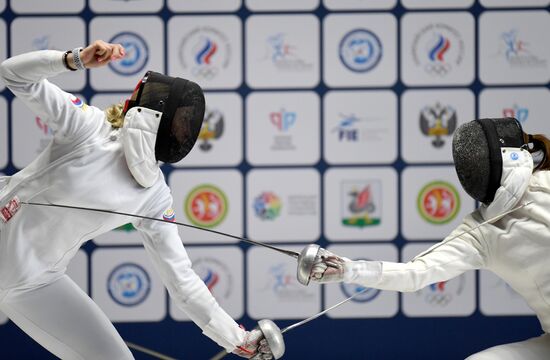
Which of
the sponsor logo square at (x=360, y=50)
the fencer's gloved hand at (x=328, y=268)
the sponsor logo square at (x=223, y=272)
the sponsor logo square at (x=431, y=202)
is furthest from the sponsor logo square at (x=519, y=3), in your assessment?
the fencer's gloved hand at (x=328, y=268)

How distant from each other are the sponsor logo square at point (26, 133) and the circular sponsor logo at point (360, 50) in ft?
4.28

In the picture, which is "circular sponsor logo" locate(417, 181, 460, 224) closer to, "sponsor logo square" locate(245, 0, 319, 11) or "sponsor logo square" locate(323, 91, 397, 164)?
"sponsor logo square" locate(323, 91, 397, 164)

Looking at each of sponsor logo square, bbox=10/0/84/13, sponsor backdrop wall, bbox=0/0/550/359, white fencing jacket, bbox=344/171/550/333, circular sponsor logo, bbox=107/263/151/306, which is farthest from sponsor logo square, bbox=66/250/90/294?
white fencing jacket, bbox=344/171/550/333

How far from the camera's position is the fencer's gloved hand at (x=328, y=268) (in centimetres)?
182

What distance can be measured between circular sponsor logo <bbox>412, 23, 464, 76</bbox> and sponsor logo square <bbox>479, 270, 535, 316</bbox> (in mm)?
941

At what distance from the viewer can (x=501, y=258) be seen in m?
1.92

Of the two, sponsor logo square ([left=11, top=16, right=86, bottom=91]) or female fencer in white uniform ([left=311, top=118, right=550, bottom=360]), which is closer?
female fencer in white uniform ([left=311, top=118, right=550, bottom=360])

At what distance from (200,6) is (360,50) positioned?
70 cm

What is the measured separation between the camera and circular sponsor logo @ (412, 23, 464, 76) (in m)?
2.95

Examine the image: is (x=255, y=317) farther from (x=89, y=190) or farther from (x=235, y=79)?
(x=89, y=190)

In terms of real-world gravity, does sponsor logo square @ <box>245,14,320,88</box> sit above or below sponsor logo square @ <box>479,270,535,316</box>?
above

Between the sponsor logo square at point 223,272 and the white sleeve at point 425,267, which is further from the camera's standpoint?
the sponsor logo square at point 223,272

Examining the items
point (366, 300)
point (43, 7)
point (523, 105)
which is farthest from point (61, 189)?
point (523, 105)

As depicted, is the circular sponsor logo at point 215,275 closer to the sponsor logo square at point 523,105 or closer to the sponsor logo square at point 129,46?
the sponsor logo square at point 129,46
